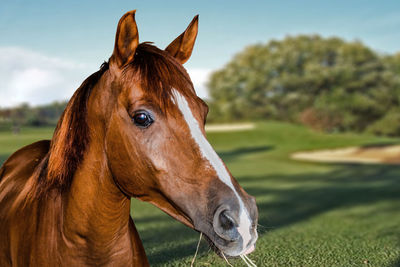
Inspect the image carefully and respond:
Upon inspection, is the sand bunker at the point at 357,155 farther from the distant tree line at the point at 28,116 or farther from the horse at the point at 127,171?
the distant tree line at the point at 28,116

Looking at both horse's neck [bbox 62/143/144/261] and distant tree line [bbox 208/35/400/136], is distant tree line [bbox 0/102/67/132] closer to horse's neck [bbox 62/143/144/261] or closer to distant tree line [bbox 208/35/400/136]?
distant tree line [bbox 208/35/400/136]

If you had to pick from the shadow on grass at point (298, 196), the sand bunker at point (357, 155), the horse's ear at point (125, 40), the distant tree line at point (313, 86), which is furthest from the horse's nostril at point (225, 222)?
the distant tree line at point (313, 86)

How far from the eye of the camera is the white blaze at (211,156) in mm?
1346

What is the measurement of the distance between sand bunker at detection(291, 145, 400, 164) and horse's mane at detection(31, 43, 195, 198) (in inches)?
731

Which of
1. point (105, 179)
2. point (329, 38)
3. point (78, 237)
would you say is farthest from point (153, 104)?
point (329, 38)

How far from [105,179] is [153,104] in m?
0.45

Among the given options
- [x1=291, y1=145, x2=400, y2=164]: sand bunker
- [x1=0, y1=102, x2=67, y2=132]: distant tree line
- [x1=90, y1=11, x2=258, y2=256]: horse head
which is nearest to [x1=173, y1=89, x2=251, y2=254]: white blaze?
[x1=90, y1=11, x2=258, y2=256]: horse head

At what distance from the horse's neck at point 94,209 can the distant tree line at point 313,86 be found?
127 feet

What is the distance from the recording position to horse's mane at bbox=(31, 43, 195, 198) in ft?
5.07

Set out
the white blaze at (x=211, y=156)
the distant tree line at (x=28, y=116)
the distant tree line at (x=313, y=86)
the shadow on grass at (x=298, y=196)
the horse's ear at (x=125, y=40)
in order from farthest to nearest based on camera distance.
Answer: the distant tree line at (x=28, y=116) < the distant tree line at (x=313, y=86) < the shadow on grass at (x=298, y=196) < the horse's ear at (x=125, y=40) < the white blaze at (x=211, y=156)

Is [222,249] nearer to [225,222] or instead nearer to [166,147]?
[225,222]

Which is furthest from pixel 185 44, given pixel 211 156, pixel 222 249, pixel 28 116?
pixel 28 116

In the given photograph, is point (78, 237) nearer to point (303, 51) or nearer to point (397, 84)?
point (397, 84)

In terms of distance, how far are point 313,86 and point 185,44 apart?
4894 cm
